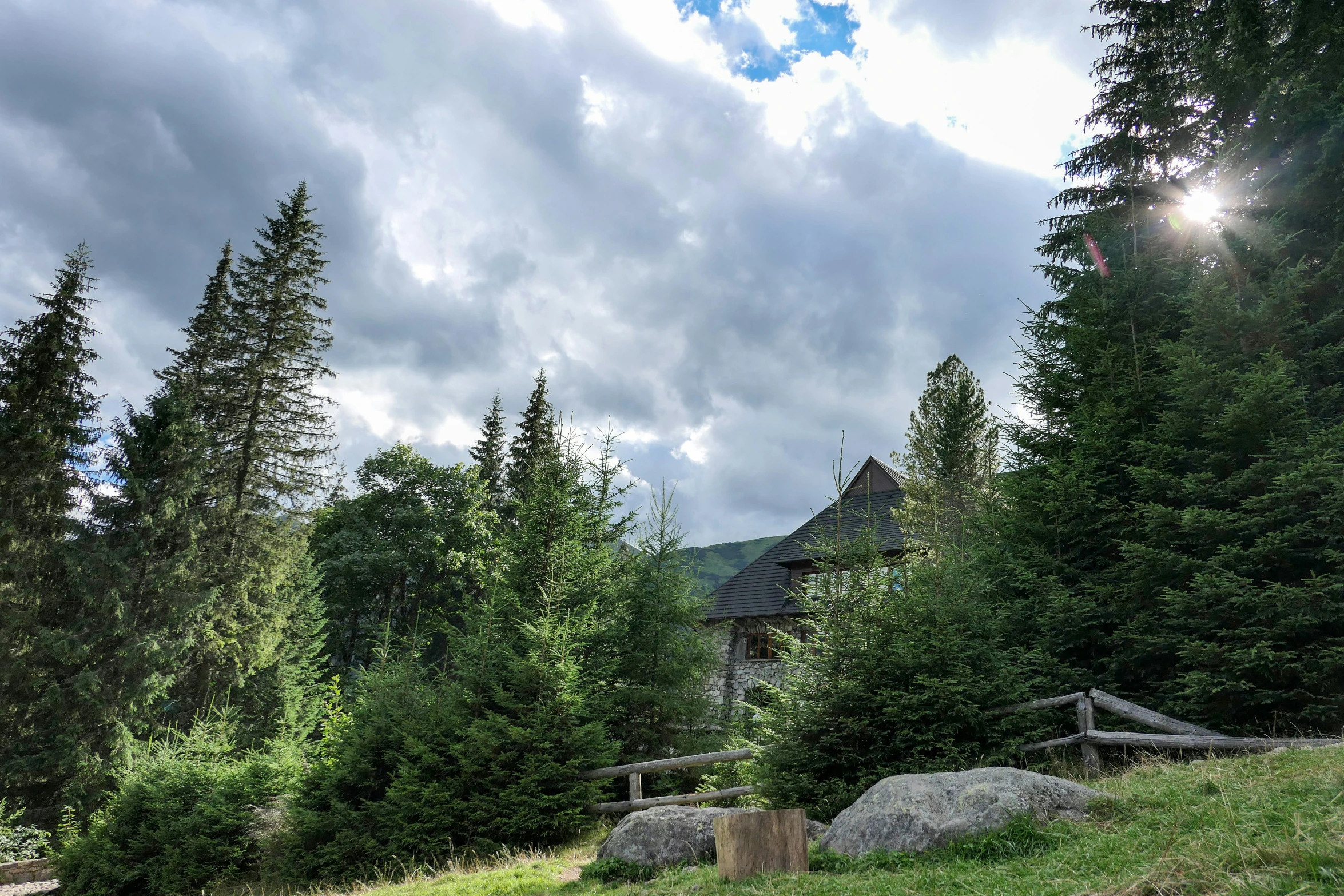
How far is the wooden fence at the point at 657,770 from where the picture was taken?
9.80 metres

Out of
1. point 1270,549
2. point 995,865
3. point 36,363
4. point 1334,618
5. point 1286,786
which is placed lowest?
point 995,865

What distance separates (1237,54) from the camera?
12.3 m

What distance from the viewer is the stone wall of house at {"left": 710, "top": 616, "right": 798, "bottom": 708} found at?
24.5 m

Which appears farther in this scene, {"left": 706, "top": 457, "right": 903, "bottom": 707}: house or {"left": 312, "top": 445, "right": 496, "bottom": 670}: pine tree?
{"left": 312, "top": 445, "right": 496, "bottom": 670}: pine tree

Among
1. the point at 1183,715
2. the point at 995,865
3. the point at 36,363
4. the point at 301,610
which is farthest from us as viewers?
the point at 301,610

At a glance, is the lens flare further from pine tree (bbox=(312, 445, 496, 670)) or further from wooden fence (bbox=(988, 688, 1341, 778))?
pine tree (bbox=(312, 445, 496, 670))

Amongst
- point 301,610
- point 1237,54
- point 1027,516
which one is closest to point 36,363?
point 301,610

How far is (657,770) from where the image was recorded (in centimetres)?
1065

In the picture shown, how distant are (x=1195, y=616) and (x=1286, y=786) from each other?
15.5 ft

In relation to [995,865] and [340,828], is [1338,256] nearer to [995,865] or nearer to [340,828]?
[995,865]

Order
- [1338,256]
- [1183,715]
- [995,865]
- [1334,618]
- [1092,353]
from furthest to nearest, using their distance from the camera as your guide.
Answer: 1. [1092,353]
2. [1338,256]
3. [1183,715]
4. [1334,618]
5. [995,865]

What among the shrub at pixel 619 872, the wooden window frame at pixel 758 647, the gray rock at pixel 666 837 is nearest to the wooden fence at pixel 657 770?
the gray rock at pixel 666 837

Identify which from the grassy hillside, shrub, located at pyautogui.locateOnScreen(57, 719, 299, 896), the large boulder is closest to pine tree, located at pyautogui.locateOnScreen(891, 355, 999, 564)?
the large boulder

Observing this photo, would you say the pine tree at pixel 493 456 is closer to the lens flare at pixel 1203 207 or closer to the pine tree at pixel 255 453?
the pine tree at pixel 255 453
